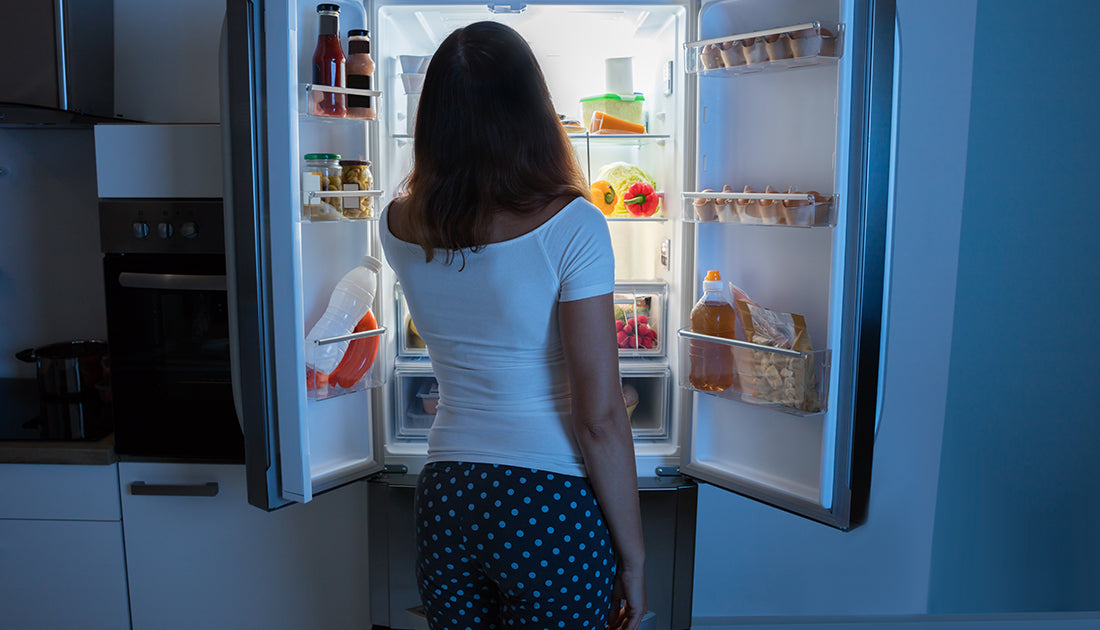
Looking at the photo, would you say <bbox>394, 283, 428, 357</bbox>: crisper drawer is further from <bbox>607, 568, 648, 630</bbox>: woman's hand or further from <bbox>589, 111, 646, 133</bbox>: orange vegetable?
<bbox>607, 568, 648, 630</bbox>: woman's hand

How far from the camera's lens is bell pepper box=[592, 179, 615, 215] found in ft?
5.98

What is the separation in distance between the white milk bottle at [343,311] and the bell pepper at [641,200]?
2.00 feet

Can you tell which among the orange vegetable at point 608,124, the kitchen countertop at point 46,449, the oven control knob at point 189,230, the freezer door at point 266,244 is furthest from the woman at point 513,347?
the kitchen countertop at point 46,449

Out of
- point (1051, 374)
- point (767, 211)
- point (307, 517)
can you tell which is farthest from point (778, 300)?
point (307, 517)

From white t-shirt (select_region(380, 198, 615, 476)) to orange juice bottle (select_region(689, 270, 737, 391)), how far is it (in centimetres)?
61

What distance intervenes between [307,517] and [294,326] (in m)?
0.70

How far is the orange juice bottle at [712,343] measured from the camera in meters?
1.57

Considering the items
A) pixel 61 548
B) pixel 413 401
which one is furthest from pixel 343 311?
pixel 61 548

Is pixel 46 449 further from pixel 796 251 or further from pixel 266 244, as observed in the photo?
pixel 796 251

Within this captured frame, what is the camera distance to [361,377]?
1.64m

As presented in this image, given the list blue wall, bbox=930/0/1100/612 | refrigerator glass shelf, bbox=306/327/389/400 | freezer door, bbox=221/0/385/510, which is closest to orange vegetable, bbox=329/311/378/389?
refrigerator glass shelf, bbox=306/327/389/400

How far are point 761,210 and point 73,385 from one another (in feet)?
6.06

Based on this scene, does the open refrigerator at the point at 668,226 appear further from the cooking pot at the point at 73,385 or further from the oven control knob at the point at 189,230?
the cooking pot at the point at 73,385

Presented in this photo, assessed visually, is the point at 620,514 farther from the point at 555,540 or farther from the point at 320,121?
the point at 320,121
